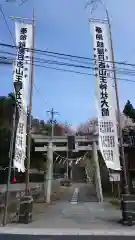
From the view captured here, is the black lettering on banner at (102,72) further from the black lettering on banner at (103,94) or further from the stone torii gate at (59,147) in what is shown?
the stone torii gate at (59,147)

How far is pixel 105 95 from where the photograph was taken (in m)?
13.0

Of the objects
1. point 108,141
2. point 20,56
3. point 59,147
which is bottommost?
point 108,141

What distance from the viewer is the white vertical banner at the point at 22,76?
41.8 feet

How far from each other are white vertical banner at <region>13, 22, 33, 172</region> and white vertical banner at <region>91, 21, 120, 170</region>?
10.5ft

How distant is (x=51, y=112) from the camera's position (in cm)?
5016

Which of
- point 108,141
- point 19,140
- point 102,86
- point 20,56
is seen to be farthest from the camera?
point 20,56

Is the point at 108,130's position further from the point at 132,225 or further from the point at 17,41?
the point at 17,41

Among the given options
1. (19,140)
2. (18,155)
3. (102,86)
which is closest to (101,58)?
(102,86)

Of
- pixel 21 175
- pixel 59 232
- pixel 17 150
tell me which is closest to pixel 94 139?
pixel 21 175

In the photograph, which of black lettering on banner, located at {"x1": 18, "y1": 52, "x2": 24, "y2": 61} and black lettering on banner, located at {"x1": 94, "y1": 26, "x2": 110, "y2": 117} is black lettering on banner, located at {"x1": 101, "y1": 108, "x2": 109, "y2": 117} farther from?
black lettering on banner, located at {"x1": 18, "y1": 52, "x2": 24, "y2": 61}

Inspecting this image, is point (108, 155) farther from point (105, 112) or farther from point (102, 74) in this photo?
point (102, 74)

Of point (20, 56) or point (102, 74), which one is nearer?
point (102, 74)

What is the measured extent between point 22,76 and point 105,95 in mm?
4058

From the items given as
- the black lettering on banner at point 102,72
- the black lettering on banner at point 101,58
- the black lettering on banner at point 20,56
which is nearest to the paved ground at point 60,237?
the black lettering on banner at point 102,72
